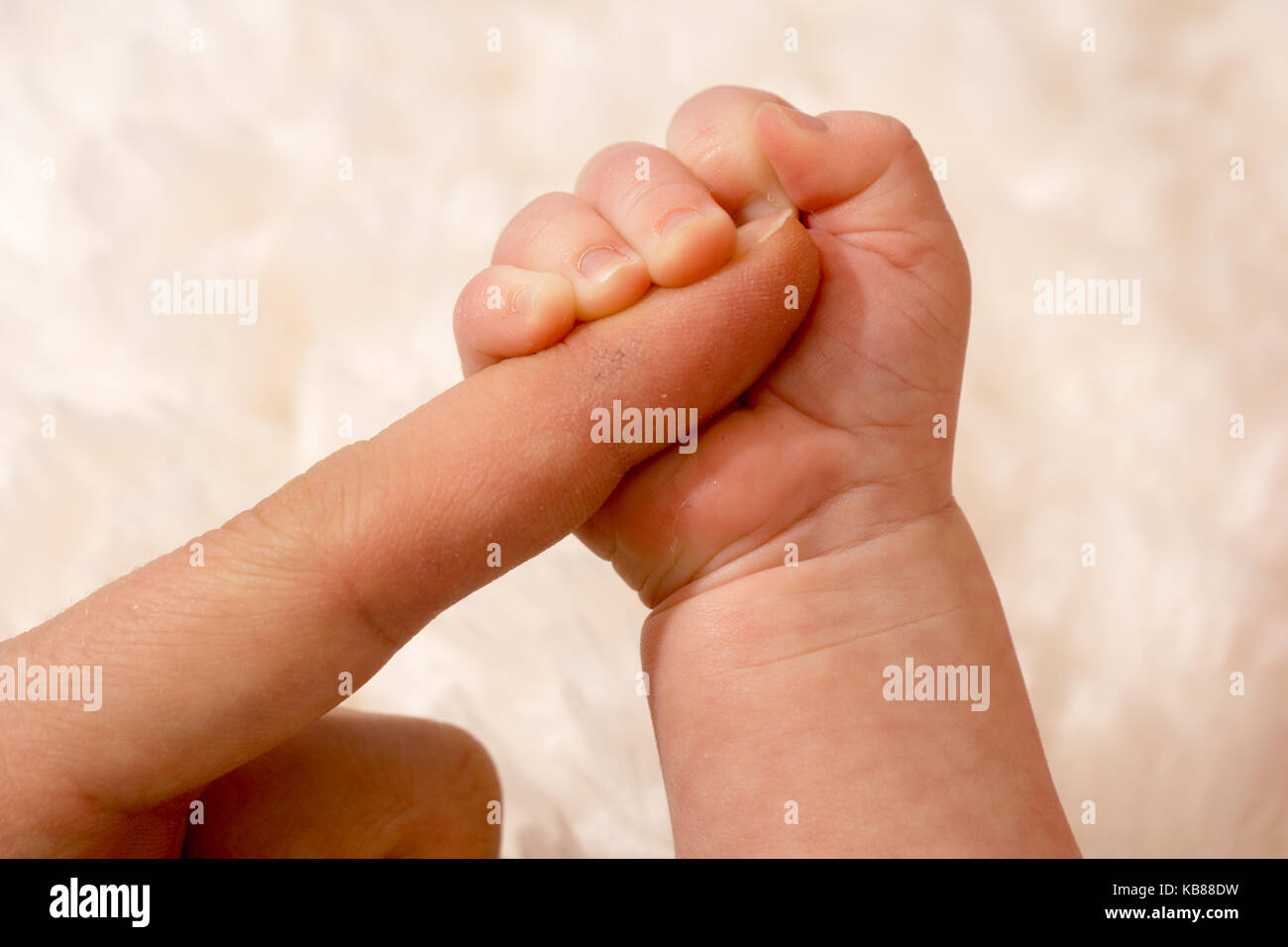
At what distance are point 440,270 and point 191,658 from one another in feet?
1.75

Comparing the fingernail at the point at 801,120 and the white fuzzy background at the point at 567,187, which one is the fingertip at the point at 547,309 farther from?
the white fuzzy background at the point at 567,187

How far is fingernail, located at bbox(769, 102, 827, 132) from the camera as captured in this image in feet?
2.24

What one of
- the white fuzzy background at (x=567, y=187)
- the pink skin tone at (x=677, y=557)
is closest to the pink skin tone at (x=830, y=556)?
the pink skin tone at (x=677, y=557)

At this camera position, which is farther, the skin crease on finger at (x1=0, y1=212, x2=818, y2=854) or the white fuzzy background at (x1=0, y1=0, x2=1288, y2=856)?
the white fuzzy background at (x1=0, y1=0, x2=1288, y2=856)

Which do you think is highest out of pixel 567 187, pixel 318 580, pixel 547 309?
pixel 567 187

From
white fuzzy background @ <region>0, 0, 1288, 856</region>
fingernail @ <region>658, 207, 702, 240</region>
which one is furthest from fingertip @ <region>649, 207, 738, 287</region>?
white fuzzy background @ <region>0, 0, 1288, 856</region>

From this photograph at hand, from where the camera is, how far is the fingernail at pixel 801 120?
2.24 ft

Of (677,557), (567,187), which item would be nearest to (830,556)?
→ (677,557)

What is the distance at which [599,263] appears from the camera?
2.07 ft

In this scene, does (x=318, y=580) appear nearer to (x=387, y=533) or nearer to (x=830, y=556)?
(x=387, y=533)

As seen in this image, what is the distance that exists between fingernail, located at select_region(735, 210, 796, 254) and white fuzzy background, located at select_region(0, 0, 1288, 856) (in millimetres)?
334

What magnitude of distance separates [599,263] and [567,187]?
471 millimetres

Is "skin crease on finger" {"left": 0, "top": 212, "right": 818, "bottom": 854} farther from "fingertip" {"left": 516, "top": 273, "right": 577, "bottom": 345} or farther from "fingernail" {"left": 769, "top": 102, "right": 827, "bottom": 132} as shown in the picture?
"fingernail" {"left": 769, "top": 102, "right": 827, "bottom": 132}
